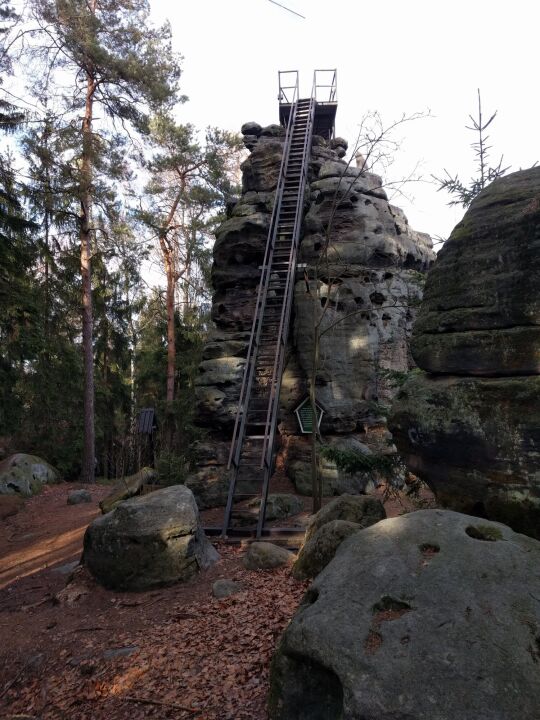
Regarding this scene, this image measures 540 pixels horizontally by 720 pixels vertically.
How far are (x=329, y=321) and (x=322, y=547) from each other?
7.10 meters

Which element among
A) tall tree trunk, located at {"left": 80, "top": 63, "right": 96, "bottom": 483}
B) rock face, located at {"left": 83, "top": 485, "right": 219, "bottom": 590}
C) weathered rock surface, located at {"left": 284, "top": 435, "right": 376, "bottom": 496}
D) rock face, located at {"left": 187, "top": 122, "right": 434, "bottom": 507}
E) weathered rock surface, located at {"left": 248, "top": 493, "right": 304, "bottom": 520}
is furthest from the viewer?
tall tree trunk, located at {"left": 80, "top": 63, "right": 96, "bottom": 483}

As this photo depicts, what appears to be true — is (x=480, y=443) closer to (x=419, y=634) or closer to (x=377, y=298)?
(x=419, y=634)

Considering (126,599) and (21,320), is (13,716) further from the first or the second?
(21,320)

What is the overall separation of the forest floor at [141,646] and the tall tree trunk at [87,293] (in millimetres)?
8234

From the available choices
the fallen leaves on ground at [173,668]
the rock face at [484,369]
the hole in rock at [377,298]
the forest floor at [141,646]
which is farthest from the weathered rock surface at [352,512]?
the hole in rock at [377,298]

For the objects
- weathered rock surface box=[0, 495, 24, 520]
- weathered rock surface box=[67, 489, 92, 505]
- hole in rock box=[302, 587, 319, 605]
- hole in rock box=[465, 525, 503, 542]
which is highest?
hole in rock box=[465, 525, 503, 542]

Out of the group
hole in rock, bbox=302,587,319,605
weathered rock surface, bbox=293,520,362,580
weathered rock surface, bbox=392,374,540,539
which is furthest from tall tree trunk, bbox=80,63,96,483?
hole in rock, bbox=302,587,319,605

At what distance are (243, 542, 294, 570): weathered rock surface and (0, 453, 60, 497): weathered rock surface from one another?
398 inches

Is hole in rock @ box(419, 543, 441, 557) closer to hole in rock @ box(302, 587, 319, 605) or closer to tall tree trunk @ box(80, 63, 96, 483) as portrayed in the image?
hole in rock @ box(302, 587, 319, 605)

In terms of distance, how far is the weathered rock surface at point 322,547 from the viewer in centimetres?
581

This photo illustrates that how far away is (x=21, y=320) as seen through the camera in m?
11.7

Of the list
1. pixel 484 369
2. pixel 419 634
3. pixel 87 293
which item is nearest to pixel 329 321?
pixel 484 369

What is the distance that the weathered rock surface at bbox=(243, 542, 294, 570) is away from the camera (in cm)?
695

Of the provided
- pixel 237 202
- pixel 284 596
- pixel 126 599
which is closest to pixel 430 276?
pixel 284 596
